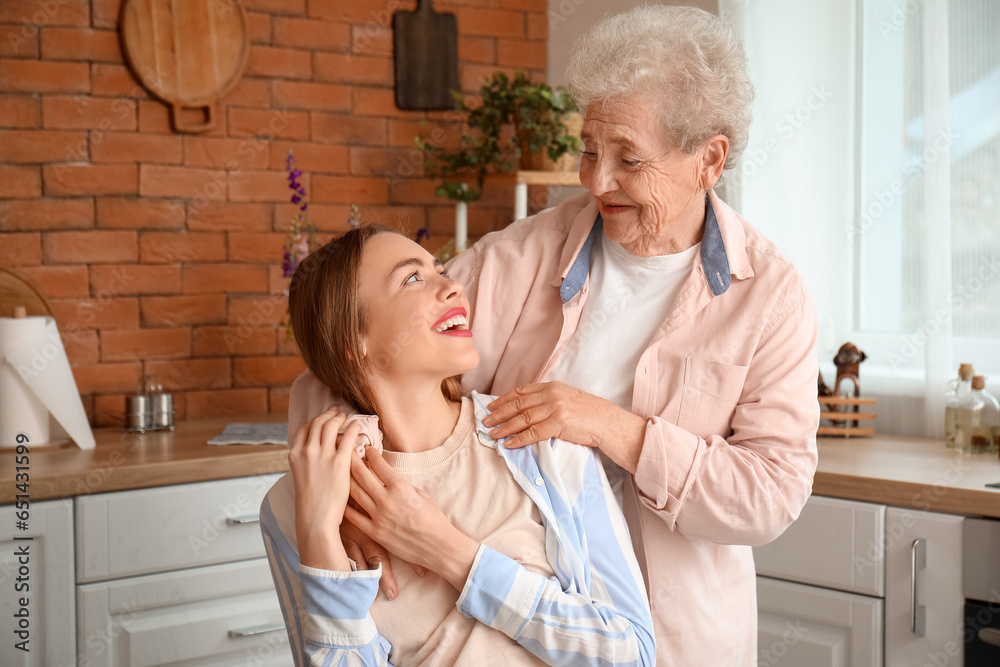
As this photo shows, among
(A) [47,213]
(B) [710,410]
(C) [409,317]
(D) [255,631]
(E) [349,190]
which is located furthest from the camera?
(E) [349,190]

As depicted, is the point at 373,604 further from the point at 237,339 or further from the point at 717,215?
the point at 237,339

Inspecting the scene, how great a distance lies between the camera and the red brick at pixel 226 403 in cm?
265

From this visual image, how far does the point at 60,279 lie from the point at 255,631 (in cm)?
112

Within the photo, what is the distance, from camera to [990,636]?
1.68 meters

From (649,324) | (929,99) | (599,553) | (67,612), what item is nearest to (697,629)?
(599,553)

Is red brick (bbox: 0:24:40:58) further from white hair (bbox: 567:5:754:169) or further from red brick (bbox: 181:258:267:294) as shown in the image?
white hair (bbox: 567:5:754:169)

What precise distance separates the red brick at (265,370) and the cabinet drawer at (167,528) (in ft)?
2.03

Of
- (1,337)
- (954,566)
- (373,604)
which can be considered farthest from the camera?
(1,337)

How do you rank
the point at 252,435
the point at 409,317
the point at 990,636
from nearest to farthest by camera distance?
1. the point at 409,317
2. the point at 990,636
3. the point at 252,435

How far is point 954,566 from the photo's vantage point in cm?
175

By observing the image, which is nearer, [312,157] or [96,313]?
[96,313]

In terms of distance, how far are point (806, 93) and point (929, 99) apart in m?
0.35

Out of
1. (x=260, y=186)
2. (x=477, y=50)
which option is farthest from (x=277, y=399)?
(x=477, y=50)

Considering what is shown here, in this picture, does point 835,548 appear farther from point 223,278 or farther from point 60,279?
point 60,279
